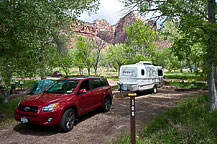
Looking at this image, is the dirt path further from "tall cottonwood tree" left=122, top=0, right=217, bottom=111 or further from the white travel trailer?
the white travel trailer

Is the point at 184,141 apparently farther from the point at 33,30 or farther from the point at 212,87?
the point at 33,30

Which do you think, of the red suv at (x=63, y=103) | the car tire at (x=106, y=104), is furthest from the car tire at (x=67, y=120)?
the car tire at (x=106, y=104)

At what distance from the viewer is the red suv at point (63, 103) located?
4.92 m

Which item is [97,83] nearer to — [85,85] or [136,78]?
[85,85]

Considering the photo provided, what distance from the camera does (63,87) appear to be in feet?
21.2

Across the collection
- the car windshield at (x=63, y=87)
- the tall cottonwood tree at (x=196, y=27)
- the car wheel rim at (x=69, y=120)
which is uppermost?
the tall cottonwood tree at (x=196, y=27)

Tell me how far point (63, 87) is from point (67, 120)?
1573 mm

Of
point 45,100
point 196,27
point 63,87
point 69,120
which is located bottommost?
point 69,120

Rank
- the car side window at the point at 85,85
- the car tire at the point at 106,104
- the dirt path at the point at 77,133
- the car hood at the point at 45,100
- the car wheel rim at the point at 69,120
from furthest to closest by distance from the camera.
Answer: the car tire at the point at 106,104 → the car side window at the point at 85,85 → the car wheel rim at the point at 69,120 → the car hood at the point at 45,100 → the dirt path at the point at 77,133

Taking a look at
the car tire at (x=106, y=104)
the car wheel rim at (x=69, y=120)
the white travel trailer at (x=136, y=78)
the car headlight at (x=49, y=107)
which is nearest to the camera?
the car headlight at (x=49, y=107)

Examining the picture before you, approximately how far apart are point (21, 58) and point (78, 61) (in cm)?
2164

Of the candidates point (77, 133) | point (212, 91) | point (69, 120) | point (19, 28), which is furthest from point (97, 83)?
point (212, 91)

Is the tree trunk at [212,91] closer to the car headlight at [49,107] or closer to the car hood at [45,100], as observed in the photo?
the car hood at [45,100]

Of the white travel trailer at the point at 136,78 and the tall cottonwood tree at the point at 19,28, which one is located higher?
the tall cottonwood tree at the point at 19,28
